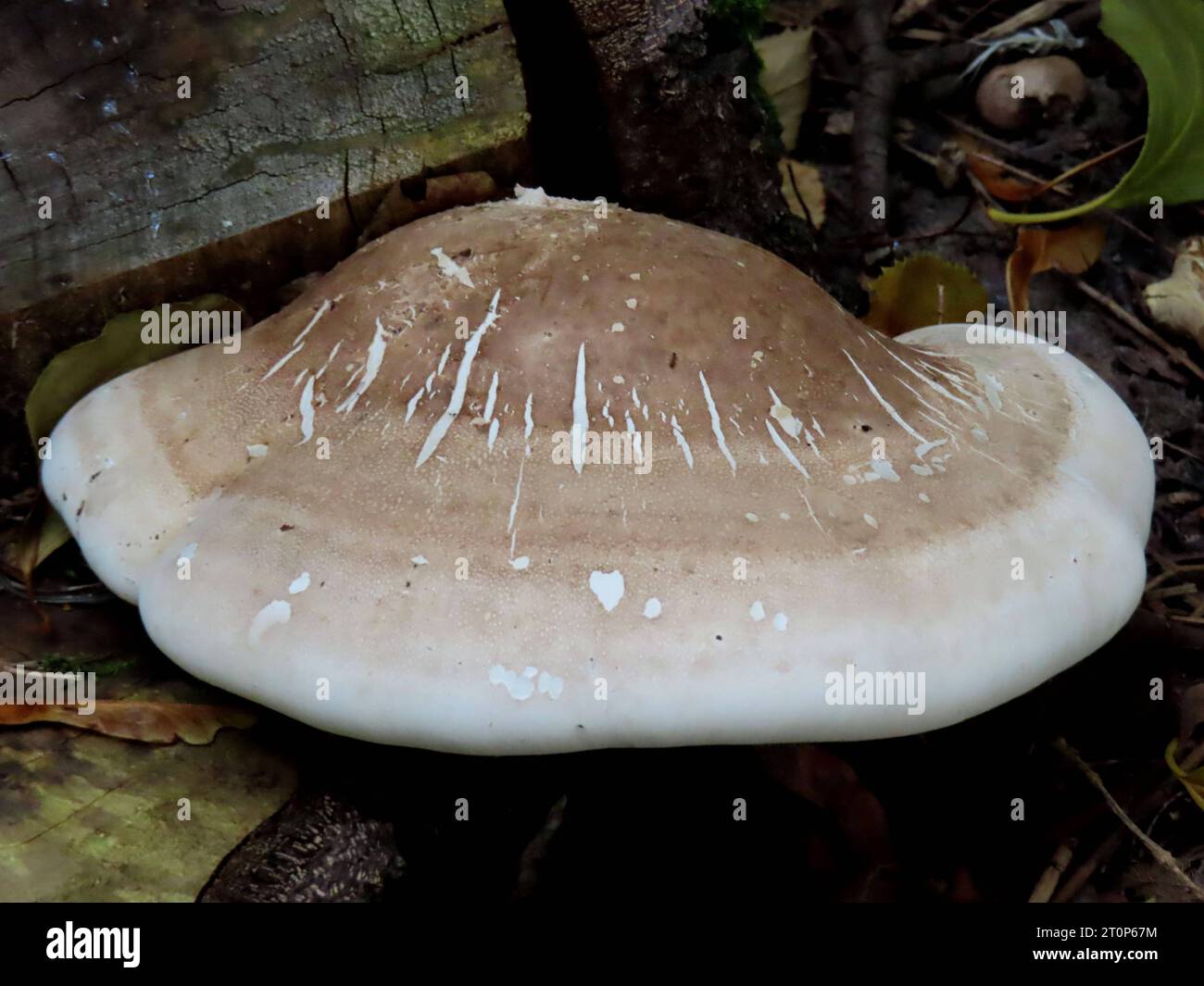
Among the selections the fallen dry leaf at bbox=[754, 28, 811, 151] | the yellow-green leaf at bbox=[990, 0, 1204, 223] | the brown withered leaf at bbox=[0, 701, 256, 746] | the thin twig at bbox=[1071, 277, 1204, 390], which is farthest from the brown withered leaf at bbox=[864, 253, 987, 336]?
the brown withered leaf at bbox=[0, 701, 256, 746]

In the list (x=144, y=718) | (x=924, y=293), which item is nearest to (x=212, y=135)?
(x=144, y=718)

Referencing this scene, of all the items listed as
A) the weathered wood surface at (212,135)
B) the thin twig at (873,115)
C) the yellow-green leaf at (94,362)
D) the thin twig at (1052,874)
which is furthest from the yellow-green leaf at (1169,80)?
the yellow-green leaf at (94,362)

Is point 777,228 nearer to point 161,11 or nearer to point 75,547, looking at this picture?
point 161,11

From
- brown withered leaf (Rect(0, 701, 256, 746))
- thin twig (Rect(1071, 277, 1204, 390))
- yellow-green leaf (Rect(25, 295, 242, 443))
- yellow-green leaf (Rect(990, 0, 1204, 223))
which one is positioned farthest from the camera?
thin twig (Rect(1071, 277, 1204, 390))

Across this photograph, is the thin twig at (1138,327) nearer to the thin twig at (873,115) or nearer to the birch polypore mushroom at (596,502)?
the thin twig at (873,115)

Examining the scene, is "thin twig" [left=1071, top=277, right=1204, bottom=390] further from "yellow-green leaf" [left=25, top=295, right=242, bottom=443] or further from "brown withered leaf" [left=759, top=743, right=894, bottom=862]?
"yellow-green leaf" [left=25, top=295, right=242, bottom=443]

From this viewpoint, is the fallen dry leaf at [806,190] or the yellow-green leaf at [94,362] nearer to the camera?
the yellow-green leaf at [94,362]
